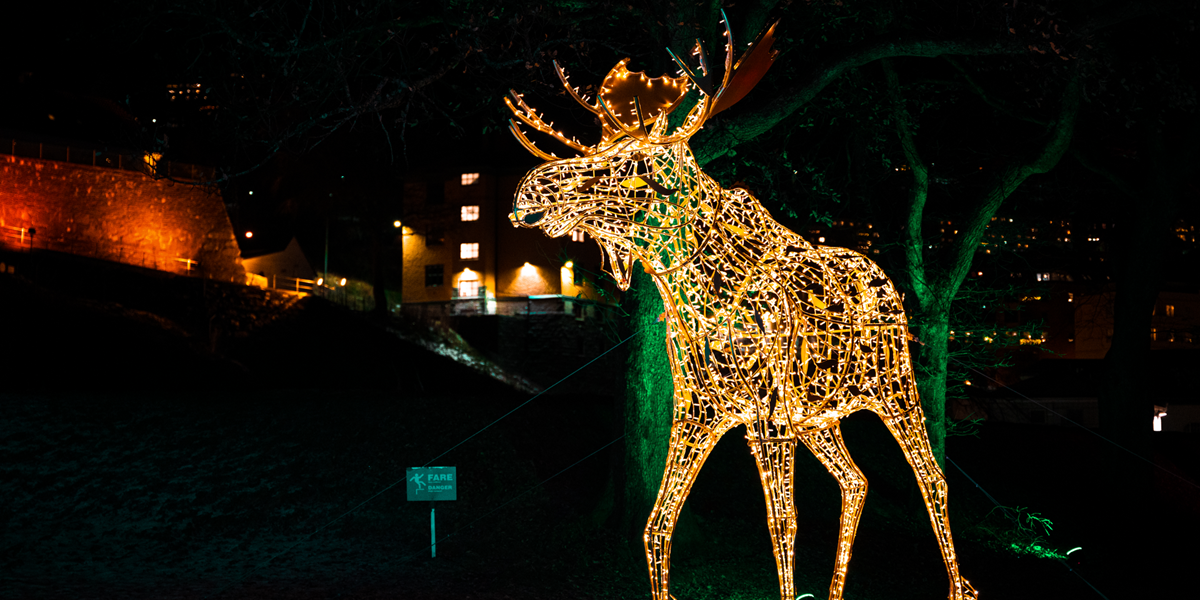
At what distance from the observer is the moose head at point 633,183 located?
19.6ft

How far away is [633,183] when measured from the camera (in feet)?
20.0

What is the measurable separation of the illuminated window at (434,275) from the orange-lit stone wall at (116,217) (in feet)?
27.8

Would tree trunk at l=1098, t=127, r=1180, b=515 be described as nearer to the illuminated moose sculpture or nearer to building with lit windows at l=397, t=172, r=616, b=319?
the illuminated moose sculpture

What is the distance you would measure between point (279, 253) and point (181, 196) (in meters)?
8.23

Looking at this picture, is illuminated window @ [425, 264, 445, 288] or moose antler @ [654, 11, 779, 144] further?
illuminated window @ [425, 264, 445, 288]

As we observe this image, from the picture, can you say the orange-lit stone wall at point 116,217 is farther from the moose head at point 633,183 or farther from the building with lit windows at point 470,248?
the moose head at point 633,183

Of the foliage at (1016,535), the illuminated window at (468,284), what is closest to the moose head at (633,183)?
the foliage at (1016,535)

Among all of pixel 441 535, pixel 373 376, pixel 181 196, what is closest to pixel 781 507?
pixel 441 535

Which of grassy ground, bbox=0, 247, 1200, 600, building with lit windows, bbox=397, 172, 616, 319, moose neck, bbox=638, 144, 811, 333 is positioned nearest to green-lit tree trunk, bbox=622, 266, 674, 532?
grassy ground, bbox=0, 247, 1200, 600

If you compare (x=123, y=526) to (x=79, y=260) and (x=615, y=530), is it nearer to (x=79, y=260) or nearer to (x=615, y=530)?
(x=615, y=530)

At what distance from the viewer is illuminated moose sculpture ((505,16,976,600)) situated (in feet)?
19.9

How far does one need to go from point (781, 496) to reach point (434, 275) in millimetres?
35759

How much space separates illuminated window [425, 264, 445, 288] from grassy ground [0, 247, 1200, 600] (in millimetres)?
23251

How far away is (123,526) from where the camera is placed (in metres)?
10.5
